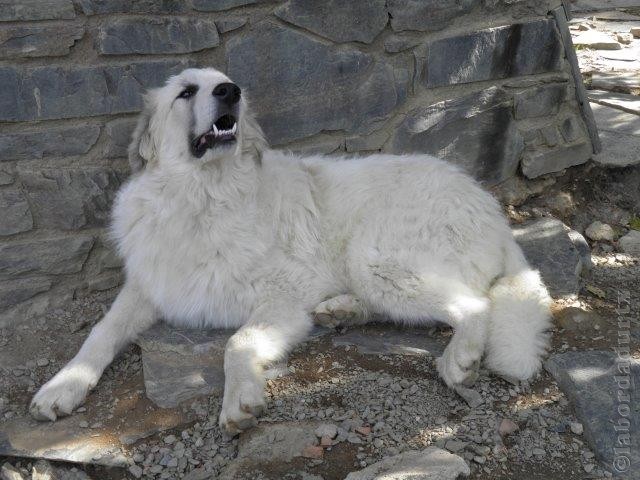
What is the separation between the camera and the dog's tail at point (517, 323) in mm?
Answer: 3260

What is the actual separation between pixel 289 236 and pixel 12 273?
5.27 ft

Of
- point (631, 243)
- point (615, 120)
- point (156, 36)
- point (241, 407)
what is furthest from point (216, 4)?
point (615, 120)

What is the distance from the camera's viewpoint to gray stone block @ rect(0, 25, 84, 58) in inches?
139

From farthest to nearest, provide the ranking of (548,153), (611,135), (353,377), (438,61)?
1. (611,135)
2. (548,153)
3. (438,61)
4. (353,377)

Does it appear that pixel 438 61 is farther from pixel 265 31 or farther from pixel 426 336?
pixel 426 336

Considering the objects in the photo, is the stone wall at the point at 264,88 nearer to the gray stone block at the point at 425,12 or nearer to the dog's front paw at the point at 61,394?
the gray stone block at the point at 425,12

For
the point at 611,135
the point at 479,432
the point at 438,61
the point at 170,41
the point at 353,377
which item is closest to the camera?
the point at 479,432

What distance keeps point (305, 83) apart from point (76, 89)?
135 centimetres

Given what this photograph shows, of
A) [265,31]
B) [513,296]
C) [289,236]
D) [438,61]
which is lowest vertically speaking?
[513,296]

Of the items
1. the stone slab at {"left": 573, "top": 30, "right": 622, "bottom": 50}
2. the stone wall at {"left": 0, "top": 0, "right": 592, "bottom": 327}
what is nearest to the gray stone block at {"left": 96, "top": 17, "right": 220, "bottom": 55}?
the stone wall at {"left": 0, "top": 0, "right": 592, "bottom": 327}

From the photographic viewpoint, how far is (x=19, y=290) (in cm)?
397

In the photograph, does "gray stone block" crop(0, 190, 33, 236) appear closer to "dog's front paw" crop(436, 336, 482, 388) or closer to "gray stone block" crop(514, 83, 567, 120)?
"dog's front paw" crop(436, 336, 482, 388)

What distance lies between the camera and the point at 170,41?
3830 mm

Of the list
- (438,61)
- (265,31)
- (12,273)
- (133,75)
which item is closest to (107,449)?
(12,273)
